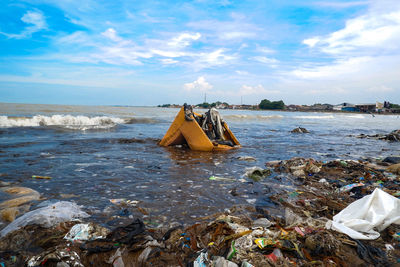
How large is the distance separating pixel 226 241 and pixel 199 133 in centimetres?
538

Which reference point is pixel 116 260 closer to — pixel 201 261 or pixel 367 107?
pixel 201 261

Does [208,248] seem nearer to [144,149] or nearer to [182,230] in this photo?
[182,230]

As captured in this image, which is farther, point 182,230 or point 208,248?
point 182,230

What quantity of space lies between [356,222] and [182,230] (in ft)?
6.22

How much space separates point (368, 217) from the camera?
101 inches

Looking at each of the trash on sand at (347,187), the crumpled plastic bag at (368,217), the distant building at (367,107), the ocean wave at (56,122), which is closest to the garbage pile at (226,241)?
the crumpled plastic bag at (368,217)

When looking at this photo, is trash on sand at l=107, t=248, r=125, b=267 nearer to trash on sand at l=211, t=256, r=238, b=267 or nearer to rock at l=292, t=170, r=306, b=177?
trash on sand at l=211, t=256, r=238, b=267

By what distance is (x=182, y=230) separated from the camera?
101 inches

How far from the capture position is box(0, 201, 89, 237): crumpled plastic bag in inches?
99.3

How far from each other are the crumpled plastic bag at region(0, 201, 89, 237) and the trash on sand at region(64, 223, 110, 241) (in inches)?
15.3

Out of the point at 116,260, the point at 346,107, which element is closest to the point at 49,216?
the point at 116,260

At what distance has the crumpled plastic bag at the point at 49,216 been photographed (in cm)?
252

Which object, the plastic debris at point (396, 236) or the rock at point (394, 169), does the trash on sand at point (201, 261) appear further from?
the rock at point (394, 169)

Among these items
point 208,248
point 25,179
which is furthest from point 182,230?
point 25,179
